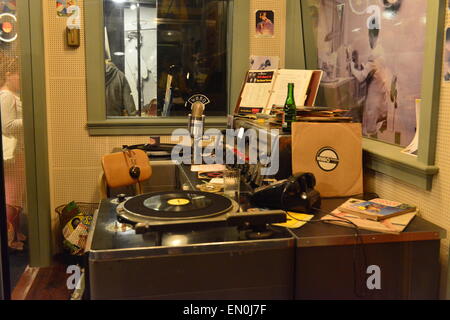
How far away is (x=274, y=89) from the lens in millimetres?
2865

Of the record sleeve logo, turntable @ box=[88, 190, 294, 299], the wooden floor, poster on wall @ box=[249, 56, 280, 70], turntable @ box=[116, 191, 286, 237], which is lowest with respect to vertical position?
the wooden floor

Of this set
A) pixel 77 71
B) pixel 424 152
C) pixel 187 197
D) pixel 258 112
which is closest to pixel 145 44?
pixel 77 71

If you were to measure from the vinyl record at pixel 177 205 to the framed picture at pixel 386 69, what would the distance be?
81cm

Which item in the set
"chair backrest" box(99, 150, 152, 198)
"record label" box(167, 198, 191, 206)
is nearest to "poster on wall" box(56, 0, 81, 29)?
"chair backrest" box(99, 150, 152, 198)

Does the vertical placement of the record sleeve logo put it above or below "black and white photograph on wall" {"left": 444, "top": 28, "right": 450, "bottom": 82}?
below

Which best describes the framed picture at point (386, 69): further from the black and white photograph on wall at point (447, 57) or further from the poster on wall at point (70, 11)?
the poster on wall at point (70, 11)

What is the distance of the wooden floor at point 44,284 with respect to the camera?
2.88 metres

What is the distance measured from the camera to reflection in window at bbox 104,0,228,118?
139 inches

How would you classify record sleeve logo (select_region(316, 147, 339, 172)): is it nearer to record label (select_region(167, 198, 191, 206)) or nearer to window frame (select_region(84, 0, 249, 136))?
record label (select_region(167, 198, 191, 206))

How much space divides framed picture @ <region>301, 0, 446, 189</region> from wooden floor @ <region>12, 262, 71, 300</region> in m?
2.00

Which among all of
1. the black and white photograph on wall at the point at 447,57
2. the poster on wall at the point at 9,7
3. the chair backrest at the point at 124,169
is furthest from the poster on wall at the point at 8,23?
the black and white photograph on wall at the point at 447,57
